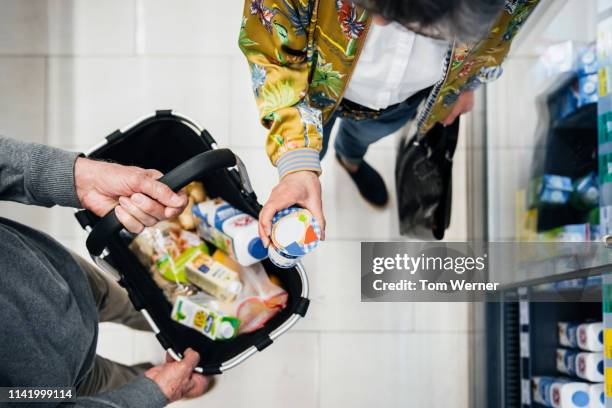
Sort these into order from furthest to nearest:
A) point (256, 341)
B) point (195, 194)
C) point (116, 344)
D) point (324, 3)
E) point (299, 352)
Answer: point (116, 344) < point (299, 352) < point (195, 194) < point (256, 341) < point (324, 3)

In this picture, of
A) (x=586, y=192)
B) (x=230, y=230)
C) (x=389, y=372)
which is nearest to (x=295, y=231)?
(x=230, y=230)

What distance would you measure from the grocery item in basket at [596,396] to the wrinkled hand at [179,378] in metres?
0.86

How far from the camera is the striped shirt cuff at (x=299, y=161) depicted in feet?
2.51

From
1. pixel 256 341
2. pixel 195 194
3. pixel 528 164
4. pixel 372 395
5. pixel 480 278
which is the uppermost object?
pixel 528 164

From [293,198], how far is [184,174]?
0.19 m

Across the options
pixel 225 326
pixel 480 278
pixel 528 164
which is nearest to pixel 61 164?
pixel 225 326

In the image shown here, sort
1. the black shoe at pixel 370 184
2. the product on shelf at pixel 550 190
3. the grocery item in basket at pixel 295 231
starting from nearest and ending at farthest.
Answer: the grocery item in basket at pixel 295 231
the product on shelf at pixel 550 190
the black shoe at pixel 370 184

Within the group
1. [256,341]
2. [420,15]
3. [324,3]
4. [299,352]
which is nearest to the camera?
[420,15]

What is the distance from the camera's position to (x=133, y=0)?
4.59 ft

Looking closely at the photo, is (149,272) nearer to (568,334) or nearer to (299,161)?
(299,161)

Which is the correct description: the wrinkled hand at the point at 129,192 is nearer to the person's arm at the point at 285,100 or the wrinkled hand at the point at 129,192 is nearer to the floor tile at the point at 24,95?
the person's arm at the point at 285,100

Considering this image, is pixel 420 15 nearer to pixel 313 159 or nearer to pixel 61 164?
pixel 313 159

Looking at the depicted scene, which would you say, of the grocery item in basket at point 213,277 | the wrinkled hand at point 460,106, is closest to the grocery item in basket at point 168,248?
the grocery item in basket at point 213,277

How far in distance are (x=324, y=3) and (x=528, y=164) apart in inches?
38.2
